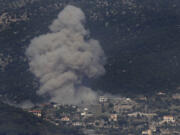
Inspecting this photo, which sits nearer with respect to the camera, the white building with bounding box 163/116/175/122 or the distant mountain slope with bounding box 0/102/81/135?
the distant mountain slope with bounding box 0/102/81/135

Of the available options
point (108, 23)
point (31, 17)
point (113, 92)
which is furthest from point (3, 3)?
point (113, 92)

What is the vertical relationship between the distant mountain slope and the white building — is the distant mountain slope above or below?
below

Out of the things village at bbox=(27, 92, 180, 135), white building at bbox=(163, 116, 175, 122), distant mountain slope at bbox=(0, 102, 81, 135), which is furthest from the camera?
white building at bbox=(163, 116, 175, 122)

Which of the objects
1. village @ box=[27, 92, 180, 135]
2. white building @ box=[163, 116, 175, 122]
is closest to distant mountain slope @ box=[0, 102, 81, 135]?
village @ box=[27, 92, 180, 135]

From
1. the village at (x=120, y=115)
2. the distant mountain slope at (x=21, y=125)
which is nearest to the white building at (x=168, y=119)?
the village at (x=120, y=115)

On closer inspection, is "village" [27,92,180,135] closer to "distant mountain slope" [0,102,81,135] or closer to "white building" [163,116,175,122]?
"white building" [163,116,175,122]

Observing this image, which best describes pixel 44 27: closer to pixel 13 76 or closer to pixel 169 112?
pixel 13 76

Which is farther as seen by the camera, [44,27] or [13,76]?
[44,27]

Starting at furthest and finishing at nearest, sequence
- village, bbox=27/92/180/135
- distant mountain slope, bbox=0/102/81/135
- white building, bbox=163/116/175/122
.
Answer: white building, bbox=163/116/175/122, village, bbox=27/92/180/135, distant mountain slope, bbox=0/102/81/135
